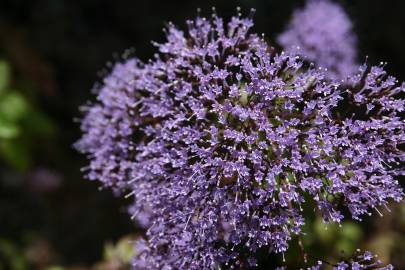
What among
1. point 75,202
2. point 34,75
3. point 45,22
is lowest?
point 75,202

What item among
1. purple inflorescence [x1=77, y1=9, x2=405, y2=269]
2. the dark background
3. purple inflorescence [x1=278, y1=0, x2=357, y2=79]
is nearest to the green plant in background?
the dark background

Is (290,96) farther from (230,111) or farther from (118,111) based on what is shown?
(118,111)

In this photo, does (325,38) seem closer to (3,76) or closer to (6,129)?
(6,129)

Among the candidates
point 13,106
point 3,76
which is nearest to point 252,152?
point 13,106

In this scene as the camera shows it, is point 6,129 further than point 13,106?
No

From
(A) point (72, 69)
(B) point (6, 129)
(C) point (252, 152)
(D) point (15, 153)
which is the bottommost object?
(C) point (252, 152)

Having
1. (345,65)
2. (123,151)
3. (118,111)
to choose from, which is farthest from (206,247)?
(345,65)

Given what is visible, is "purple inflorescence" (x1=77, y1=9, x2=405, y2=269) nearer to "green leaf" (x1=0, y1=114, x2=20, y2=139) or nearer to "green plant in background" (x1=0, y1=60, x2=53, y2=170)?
"green leaf" (x1=0, y1=114, x2=20, y2=139)
